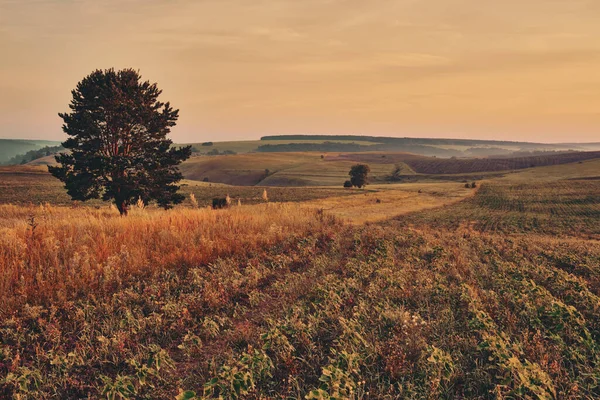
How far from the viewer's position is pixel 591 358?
425 cm

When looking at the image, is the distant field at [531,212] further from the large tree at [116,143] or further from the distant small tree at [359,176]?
the distant small tree at [359,176]

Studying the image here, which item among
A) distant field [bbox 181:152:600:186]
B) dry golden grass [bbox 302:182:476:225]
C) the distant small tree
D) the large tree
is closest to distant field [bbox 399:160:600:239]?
dry golden grass [bbox 302:182:476:225]

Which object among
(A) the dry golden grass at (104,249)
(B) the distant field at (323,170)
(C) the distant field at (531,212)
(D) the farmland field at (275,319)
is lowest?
(C) the distant field at (531,212)

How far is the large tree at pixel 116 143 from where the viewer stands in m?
17.2

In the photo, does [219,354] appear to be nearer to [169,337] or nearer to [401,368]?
[169,337]

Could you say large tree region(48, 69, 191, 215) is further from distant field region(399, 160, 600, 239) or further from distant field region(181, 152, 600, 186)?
distant field region(181, 152, 600, 186)

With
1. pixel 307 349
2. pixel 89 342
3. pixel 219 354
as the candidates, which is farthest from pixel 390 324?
pixel 89 342

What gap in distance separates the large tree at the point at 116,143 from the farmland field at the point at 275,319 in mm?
9927

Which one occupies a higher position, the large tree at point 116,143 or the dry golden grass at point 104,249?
the large tree at point 116,143

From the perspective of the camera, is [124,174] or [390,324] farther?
[124,174]

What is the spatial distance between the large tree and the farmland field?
9.93 m

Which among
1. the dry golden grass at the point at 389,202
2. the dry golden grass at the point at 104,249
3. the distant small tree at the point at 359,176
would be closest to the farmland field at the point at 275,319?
the dry golden grass at the point at 104,249

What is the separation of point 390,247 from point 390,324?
5.30 metres

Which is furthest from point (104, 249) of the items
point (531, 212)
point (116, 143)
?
point (531, 212)
